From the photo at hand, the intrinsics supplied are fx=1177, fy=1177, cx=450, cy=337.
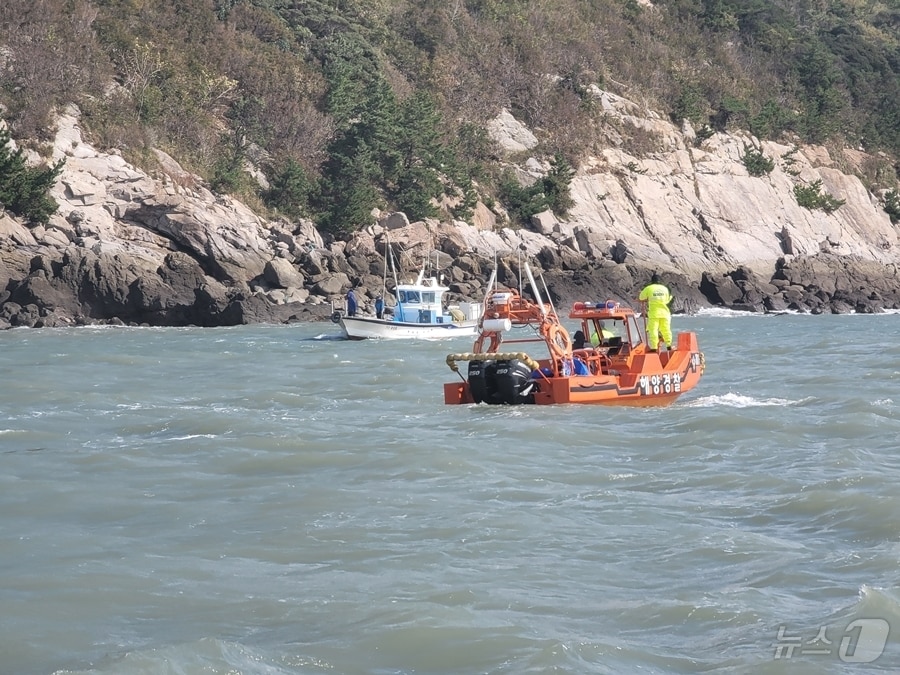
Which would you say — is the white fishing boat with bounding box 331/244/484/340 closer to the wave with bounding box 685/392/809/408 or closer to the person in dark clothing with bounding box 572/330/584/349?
the person in dark clothing with bounding box 572/330/584/349

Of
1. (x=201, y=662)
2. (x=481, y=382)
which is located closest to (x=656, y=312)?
(x=481, y=382)

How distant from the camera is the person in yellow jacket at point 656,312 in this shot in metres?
19.1

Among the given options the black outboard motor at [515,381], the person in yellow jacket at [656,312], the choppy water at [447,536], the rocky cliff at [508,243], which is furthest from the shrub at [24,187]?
the person in yellow jacket at [656,312]

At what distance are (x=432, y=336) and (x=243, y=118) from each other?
23659 millimetres

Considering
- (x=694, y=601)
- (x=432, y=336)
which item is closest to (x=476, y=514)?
(x=694, y=601)

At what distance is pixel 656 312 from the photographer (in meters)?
19.2

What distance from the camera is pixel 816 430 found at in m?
15.7

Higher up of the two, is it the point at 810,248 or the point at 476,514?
the point at 810,248

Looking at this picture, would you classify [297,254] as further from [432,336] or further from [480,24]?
[480,24]

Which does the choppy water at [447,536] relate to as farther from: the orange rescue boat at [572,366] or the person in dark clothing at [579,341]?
the person in dark clothing at [579,341]

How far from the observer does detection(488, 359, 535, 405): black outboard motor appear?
60.2 feet

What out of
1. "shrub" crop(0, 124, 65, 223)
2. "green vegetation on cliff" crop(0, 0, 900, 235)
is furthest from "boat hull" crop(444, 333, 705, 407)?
"green vegetation on cliff" crop(0, 0, 900, 235)

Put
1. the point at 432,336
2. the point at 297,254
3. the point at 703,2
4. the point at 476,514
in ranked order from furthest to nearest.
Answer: the point at 703,2 → the point at 297,254 → the point at 432,336 → the point at 476,514

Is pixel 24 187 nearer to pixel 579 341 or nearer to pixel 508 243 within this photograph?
pixel 508 243
